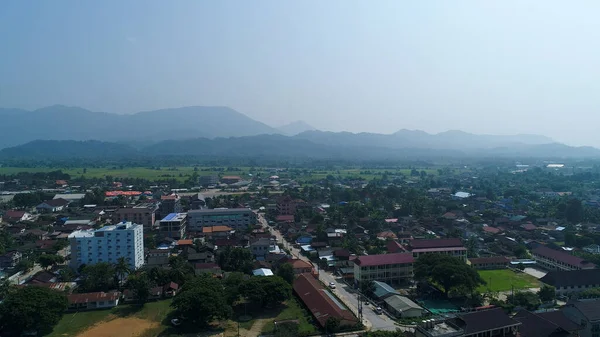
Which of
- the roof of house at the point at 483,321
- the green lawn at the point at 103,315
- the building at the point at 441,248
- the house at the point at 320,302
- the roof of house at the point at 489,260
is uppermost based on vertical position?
the roof of house at the point at 483,321

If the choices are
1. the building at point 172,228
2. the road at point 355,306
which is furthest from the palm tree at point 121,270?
the road at point 355,306

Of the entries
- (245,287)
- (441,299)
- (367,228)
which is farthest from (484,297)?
(367,228)

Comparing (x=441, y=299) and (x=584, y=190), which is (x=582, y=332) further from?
(x=584, y=190)

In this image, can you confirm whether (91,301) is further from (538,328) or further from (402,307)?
(538,328)

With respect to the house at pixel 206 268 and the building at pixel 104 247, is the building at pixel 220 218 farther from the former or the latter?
the house at pixel 206 268

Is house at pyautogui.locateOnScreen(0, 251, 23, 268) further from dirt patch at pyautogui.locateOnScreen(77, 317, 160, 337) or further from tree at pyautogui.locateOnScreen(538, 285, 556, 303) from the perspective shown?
tree at pyautogui.locateOnScreen(538, 285, 556, 303)

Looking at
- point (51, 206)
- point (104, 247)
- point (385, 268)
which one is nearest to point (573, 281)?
point (385, 268)
